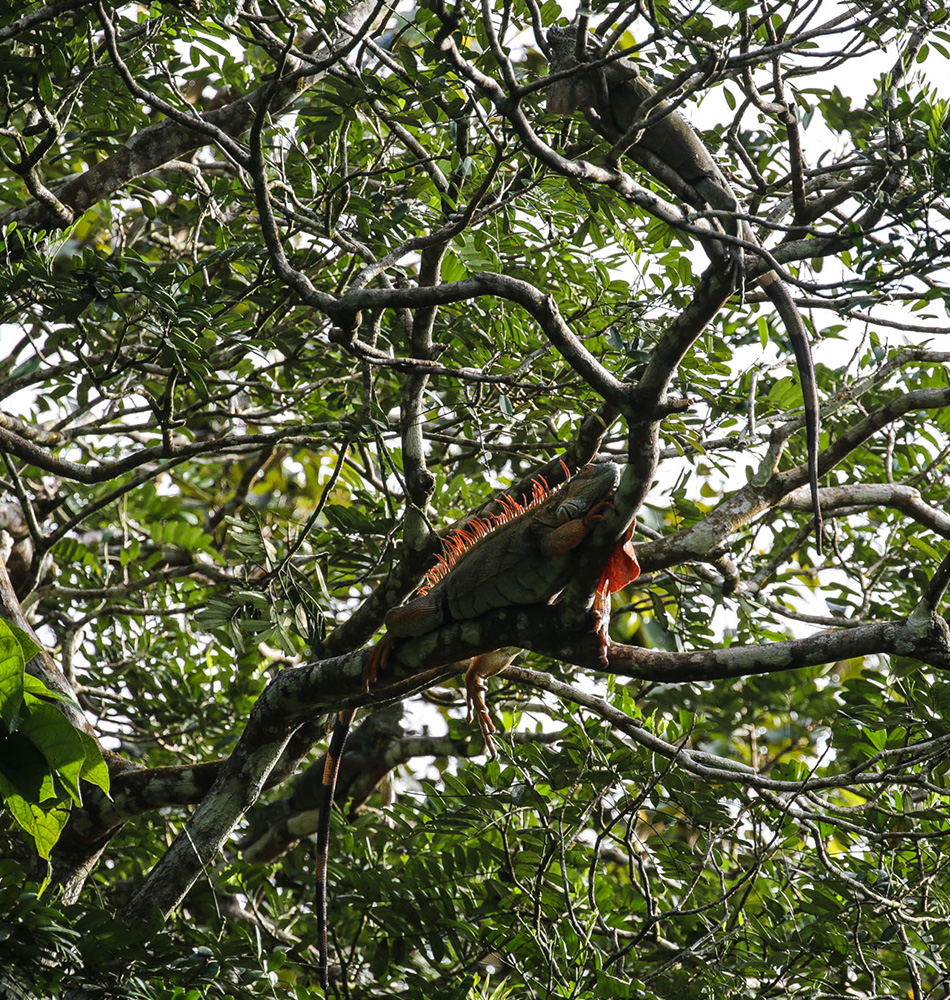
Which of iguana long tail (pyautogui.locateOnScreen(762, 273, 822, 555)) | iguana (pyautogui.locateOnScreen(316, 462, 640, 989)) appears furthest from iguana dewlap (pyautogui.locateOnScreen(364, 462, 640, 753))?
iguana long tail (pyautogui.locateOnScreen(762, 273, 822, 555))

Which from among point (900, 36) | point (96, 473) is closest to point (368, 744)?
point (96, 473)

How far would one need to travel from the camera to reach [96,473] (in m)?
4.84

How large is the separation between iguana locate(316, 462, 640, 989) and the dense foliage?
0.26ft

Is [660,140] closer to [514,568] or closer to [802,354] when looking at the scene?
[802,354]

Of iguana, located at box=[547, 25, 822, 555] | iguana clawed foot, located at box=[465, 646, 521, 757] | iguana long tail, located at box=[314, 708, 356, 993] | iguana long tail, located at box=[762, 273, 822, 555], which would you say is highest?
iguana, located at box=[547, 25, 822, 555]

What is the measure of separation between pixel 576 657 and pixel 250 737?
163cm

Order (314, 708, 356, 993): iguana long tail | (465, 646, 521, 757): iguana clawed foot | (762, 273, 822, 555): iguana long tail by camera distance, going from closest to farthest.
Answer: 1. (762, 273, 822, 555): iguana long tail
2. (465, 646, 521, 757): iguana clawed foot
3. (314, 708, 356, 993): iguana long tail

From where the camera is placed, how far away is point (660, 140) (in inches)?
150

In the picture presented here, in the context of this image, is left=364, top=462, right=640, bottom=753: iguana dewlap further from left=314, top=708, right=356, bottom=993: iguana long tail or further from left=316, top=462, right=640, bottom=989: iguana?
left=314, top=708, right=356, bottom=993: iguana long tail

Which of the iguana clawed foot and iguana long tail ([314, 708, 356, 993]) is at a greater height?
the iguana clawed foot

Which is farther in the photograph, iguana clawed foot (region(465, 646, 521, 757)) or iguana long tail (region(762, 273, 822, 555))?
iguana clawed foot (region(465, 646, 521, 757))

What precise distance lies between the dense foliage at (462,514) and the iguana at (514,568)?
0.08 m

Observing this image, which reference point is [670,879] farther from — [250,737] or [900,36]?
[900,36]

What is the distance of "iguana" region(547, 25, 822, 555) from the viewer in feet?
10.9
